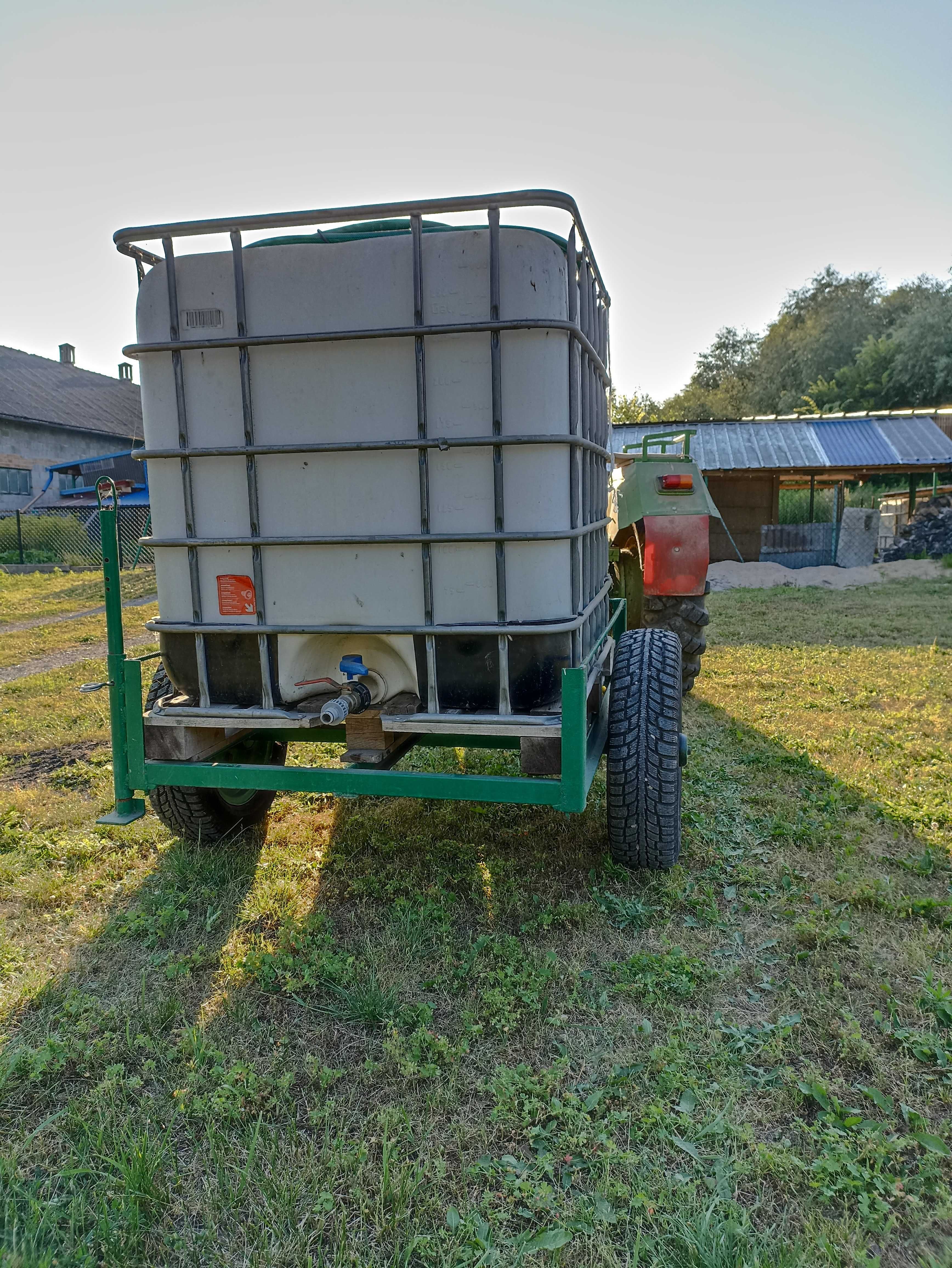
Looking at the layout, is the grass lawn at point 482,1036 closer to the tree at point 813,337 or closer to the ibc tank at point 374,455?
the ibc tank at point 374,455

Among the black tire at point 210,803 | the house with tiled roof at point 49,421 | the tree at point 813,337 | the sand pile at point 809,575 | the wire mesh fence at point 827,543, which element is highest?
the tree at point 813,337

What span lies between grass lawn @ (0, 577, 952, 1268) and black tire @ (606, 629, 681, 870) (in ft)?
0.70

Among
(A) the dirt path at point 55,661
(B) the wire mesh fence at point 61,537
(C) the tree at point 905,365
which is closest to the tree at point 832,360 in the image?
(C) the tree at point 905,365

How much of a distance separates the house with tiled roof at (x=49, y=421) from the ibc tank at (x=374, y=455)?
26.6 metres

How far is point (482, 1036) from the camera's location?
7.95ft

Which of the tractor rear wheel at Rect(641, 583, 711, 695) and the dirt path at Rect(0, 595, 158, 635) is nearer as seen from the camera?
the tractor rear wheel at Rect(641, 583, 711, 695)

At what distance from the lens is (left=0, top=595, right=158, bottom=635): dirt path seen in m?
10.5

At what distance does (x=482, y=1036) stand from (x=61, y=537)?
21402 mm

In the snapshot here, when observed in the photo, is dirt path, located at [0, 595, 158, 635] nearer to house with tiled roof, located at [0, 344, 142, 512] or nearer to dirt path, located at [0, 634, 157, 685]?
dirt path, located at [0, 634, 157, 685]

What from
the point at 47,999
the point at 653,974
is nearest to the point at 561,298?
the point at 653,974

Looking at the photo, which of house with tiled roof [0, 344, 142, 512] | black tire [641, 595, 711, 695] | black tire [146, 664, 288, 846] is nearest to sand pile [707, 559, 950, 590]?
black tire [641, 595, 711, 695]

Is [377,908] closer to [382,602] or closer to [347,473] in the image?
[382,602]

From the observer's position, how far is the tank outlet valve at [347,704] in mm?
2785

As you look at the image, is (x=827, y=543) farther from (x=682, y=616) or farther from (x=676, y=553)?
(x=676, y=553)
